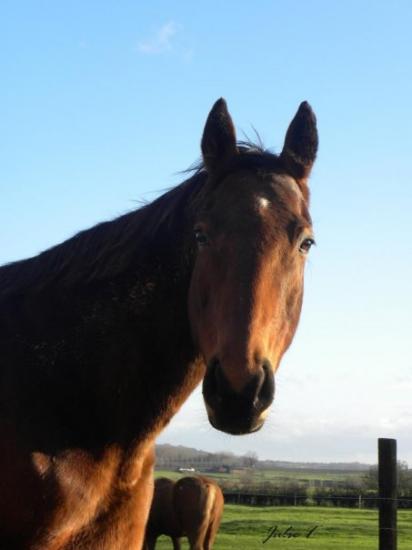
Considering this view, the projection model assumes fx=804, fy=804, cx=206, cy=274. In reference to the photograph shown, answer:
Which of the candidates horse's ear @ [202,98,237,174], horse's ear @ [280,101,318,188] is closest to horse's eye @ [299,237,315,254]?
horse's ear @ [280,101,318,188]

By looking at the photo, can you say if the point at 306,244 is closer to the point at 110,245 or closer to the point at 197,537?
the point at 110,245

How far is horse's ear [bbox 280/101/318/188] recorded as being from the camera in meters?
4.18

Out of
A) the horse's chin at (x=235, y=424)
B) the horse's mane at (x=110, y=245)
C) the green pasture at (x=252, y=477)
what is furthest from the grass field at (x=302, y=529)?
the horse's chin at (x=235, y=424)

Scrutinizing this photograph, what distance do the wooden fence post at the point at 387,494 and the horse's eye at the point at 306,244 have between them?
5.59 metres

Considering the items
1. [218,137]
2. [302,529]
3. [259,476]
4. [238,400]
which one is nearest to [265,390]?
[238,400]

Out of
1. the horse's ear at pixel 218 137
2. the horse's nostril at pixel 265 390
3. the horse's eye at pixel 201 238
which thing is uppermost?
the horse's ear at pixel 218 137

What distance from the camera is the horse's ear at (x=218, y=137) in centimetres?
409

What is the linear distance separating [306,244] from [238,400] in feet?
3.44

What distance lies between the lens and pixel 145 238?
408 centimetres

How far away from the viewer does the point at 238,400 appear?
122 inches

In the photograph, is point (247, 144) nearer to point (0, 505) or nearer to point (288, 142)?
point (288, 142)

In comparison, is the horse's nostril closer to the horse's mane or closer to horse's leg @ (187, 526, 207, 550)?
the horse's mane

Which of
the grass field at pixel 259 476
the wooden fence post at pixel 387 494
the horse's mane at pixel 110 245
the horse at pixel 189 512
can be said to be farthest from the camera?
the grass field at pixel 259 476

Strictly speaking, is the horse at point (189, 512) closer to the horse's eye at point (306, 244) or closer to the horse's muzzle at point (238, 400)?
the horse's eye at point (306, 244)
